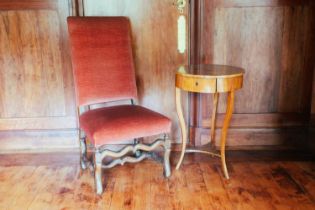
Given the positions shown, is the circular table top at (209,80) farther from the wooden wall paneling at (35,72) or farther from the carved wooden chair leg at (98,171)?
the wooden wall paneling at (35,72)

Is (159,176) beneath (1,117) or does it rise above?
beneath

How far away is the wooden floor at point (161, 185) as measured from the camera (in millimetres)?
1961

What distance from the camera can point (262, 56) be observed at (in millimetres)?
2627

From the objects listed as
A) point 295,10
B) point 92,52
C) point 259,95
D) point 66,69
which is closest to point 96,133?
point 92,52

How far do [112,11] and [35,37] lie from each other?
0.64m

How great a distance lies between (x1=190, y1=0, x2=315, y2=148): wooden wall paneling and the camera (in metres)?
2.53

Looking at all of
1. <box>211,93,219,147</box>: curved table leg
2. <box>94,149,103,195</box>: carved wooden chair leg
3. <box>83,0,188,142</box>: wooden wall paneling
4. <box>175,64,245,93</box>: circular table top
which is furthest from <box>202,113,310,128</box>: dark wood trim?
<box>94,149,103,195</box>: carved wooden chair leg

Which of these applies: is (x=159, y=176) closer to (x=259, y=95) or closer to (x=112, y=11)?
(x=259, y=95)

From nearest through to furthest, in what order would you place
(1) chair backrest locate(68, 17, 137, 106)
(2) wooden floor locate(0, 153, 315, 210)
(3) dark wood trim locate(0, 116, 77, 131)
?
1. (2) wooden floor locate(0, 153, 315, 210)
2. (1) chair backrest locate(68, 17, 137, 106)
3. (3) dark wood trim locate(0, 116, 77, 131)

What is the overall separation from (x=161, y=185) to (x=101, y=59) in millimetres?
942

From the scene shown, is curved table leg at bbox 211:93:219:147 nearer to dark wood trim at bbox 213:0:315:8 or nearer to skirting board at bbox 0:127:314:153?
skirting board at bbox 0:127:314:153

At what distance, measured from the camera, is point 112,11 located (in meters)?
2.52

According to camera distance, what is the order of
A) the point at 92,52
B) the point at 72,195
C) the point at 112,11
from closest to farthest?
the point at 72,195 < the point at 92,52 < the point at 112,11

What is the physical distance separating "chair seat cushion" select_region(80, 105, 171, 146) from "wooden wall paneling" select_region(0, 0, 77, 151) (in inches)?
24.2
